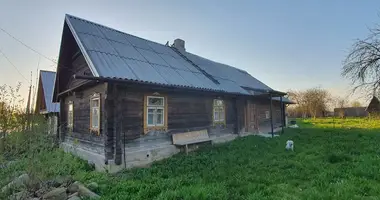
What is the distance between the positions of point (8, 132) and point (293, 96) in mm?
54901

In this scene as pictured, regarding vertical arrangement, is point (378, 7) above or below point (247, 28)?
above

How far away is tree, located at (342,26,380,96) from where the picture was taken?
46.5 feet

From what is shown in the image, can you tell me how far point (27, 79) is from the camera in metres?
6.37

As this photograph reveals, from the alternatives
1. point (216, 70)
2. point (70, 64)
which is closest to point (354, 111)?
point (216, 70)

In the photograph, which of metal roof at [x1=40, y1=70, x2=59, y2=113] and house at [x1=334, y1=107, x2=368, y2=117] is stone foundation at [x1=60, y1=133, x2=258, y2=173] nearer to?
metal roof at [x1=40, y1=70, x2=59, y2=113]

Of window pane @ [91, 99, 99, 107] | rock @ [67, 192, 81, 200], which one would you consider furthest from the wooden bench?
rock @ [67, 192, 81, 200]

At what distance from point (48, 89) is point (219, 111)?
579 inches

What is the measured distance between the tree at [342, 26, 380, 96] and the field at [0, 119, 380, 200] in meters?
6.90

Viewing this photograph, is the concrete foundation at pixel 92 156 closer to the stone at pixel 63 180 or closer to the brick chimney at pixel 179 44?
the stone at pixel 63 180

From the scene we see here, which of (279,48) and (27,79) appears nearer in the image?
(27,79)

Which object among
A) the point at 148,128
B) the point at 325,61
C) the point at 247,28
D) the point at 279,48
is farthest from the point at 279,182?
the point at 325,61

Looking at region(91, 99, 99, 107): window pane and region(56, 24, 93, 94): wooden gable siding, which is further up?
region(56, 24, 93, 94): wooden gable siding

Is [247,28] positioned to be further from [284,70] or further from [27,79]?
[27,79]

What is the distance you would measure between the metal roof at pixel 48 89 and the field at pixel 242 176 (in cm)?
1129
